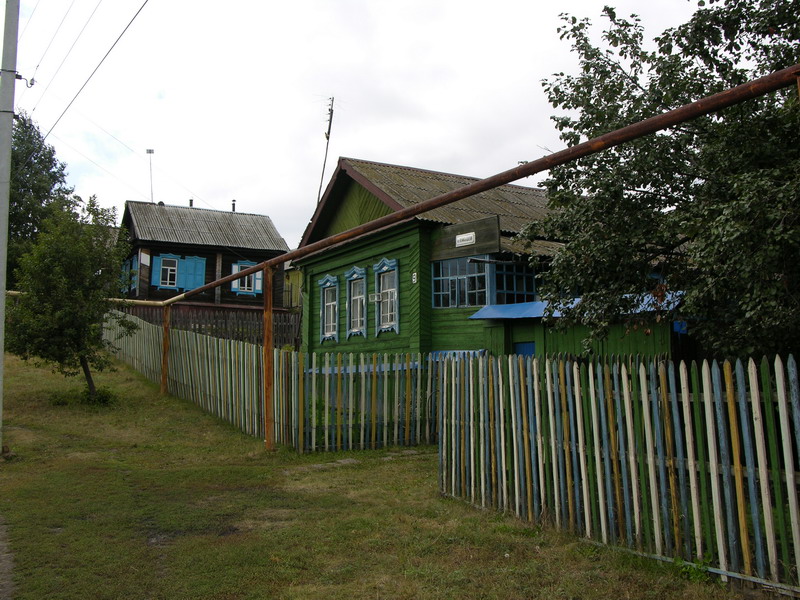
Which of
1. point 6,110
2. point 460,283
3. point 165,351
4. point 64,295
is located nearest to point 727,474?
point 460,283

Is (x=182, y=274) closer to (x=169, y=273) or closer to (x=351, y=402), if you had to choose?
(x=169, y=273)

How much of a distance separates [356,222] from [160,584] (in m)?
14.1

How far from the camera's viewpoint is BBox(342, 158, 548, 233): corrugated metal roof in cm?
1491

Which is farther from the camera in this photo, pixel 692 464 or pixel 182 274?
pixel 182 274

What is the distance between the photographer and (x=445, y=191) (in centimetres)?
1709

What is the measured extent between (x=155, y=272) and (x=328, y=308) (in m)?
15.6

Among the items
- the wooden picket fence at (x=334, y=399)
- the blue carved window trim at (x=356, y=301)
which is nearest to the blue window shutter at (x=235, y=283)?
the blue carved window trim at (x=356, y=301)

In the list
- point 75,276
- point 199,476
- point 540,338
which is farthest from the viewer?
point 75,276

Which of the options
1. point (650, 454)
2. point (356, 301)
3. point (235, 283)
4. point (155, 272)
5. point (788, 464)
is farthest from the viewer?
point (235, 283)

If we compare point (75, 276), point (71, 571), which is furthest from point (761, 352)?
point (75, 276)

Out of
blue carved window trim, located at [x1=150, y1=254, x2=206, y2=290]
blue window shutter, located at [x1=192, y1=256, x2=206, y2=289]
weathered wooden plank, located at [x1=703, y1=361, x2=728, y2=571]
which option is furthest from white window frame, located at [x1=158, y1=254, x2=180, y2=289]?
weathered wooden plank, located at [x1=703, y1=361, x2=728, y2=571]

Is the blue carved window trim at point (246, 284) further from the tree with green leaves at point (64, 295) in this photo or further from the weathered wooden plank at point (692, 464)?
the weathered wooden plank at point (692, 464)

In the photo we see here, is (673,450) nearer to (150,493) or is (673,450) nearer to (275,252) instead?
(150,493)

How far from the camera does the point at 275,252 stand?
34469 millimetres
